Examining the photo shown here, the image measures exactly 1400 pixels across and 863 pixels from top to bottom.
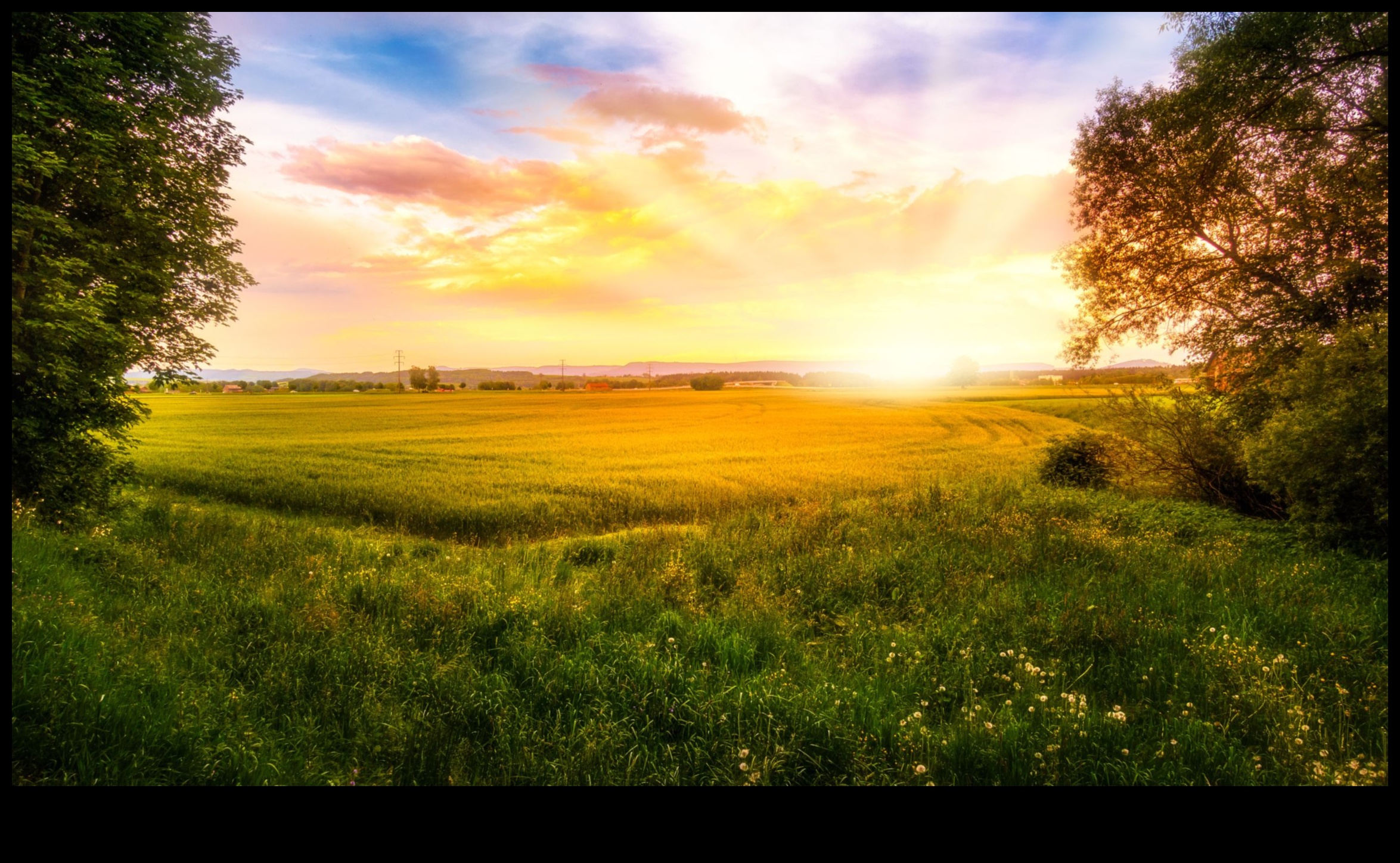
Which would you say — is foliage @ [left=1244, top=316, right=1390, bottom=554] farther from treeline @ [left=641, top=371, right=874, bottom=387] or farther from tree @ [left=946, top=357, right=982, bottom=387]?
treeline @ [left=641, top=371, right=874, bottom=387]

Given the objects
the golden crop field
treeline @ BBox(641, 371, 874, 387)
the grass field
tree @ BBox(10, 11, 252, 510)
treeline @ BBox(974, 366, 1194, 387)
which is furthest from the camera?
treeline @ BBox(641, 371, 874, 387)

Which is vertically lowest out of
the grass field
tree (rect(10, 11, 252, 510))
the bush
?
the grass field

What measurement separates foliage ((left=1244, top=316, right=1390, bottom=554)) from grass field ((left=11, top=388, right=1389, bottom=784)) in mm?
619

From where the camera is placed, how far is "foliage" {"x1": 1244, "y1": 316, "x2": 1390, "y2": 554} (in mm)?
6620

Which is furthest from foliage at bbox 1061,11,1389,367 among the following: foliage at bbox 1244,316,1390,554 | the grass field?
the grass field

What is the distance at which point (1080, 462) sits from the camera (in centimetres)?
1431

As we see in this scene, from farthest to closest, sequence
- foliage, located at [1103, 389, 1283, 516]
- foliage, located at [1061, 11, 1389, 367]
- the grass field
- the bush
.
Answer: the bush < foliage, located at [1103, 389, 1283, 516] < foliage, located at [1061, 11, 1389, 367] < the grass field

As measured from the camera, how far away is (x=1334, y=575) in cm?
657

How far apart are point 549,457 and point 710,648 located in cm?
1661

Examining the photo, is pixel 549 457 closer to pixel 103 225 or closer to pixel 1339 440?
pixel 103 225

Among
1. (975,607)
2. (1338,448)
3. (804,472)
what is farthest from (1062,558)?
(804,472)

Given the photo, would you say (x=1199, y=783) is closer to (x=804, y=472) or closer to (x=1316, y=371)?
(x=1316, y=371)

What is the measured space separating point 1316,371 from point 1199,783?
24.5 feet
